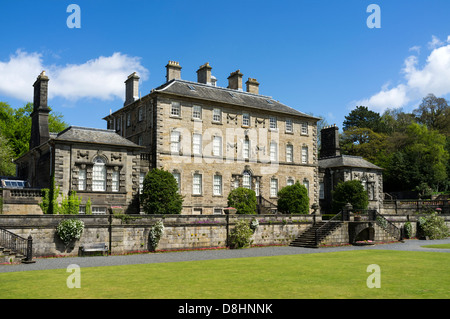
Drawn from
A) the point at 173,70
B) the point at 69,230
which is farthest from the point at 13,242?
the point at 173,70

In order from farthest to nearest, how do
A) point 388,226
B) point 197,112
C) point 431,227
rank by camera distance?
point 431,227 → point 197,112 → point 388,226

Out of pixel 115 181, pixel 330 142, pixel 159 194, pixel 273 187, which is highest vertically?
pixel 330 142

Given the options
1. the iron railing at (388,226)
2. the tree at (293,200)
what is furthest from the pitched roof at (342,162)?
the iron railing at (388,226)

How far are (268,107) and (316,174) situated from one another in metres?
8.34

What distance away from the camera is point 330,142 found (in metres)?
50.4

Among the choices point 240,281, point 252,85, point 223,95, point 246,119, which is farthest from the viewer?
point 252,85

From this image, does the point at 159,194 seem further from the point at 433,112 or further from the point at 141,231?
the point at 433,112

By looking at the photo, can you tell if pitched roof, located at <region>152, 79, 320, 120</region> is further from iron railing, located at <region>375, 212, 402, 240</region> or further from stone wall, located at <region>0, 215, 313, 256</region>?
iron railing, located at <region>375, 212, 402, 240</region>

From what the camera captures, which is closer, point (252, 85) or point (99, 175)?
point (99, 175)

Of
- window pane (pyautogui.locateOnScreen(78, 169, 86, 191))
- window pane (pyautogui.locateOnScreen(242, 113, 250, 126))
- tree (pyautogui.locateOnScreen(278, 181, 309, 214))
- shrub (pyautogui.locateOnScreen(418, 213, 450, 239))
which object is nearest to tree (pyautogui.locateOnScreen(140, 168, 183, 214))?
window pane (pyautogui.locateOnScreen(78, 169, 86, 191))

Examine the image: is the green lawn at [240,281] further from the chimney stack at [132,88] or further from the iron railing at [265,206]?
the chimney stack at [132,88]

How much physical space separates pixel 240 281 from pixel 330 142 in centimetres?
3864

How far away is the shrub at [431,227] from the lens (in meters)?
38.2
